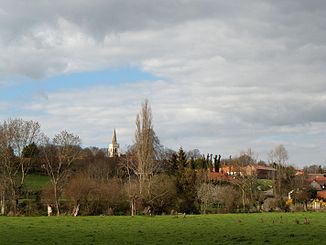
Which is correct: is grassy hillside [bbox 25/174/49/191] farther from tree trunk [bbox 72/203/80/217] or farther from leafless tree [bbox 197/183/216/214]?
leafless tree [bbox 197/183/216/214]

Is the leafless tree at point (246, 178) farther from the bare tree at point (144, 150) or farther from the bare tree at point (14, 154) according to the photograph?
the bare tree at point (14, 154)

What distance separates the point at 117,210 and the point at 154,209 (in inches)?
202

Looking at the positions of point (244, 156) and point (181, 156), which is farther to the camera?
point (244, 156)

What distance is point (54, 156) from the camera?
2776 inches

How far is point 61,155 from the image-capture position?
64.9 metres

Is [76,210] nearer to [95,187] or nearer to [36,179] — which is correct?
[95,187]

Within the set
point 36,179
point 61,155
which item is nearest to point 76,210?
point 61,155

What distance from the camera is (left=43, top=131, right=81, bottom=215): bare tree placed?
63.4 metres

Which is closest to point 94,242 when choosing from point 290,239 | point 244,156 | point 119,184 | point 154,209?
point 290,239

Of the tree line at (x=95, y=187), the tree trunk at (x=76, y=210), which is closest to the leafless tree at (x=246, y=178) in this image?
the tree line at (x=95, y=187)

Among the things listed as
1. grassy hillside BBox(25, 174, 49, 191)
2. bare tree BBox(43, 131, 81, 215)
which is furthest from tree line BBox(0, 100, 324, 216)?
grassy hillside BBox(25, 174, 49, 191)

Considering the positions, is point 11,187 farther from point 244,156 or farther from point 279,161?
point 279,161

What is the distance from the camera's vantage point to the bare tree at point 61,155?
6341 centimetres

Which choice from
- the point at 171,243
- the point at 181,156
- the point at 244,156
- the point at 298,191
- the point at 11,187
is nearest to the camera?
the point at 171,243
